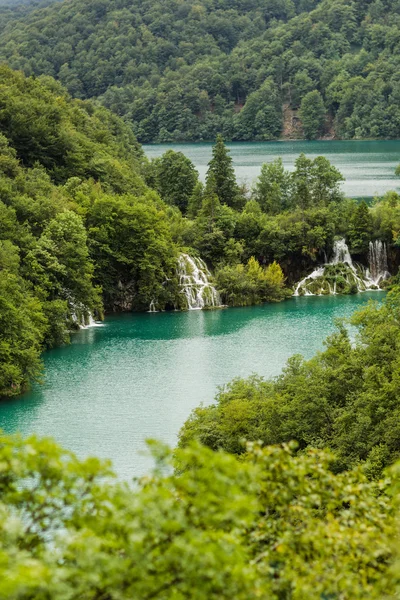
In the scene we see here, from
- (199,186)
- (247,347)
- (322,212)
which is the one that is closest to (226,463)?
(247,347)

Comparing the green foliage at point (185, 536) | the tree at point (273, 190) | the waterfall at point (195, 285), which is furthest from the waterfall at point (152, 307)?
the green foliage at point (185, 536)

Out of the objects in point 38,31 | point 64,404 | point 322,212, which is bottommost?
point 64,404

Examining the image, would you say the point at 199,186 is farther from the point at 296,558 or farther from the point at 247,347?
the point at 296,558

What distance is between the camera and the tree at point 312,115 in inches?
7156

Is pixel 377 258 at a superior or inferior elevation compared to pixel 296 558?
superior

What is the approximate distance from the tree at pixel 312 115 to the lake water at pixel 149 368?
124769mm

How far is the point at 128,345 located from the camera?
48.5 meters

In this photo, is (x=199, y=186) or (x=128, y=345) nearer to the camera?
(x=128, y=345)

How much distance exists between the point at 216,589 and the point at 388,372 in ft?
57.8

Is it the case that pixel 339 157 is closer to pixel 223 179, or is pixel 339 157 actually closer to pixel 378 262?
pixel 223 179

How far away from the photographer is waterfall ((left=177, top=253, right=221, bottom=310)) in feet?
197

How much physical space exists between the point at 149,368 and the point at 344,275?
26280mm

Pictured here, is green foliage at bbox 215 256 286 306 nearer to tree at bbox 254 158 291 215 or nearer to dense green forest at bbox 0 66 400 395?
dense green forest at bbox 0 66 400 395

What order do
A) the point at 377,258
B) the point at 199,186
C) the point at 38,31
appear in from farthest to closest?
the point at 38,31
the point at 199,186
the point at 377,258
